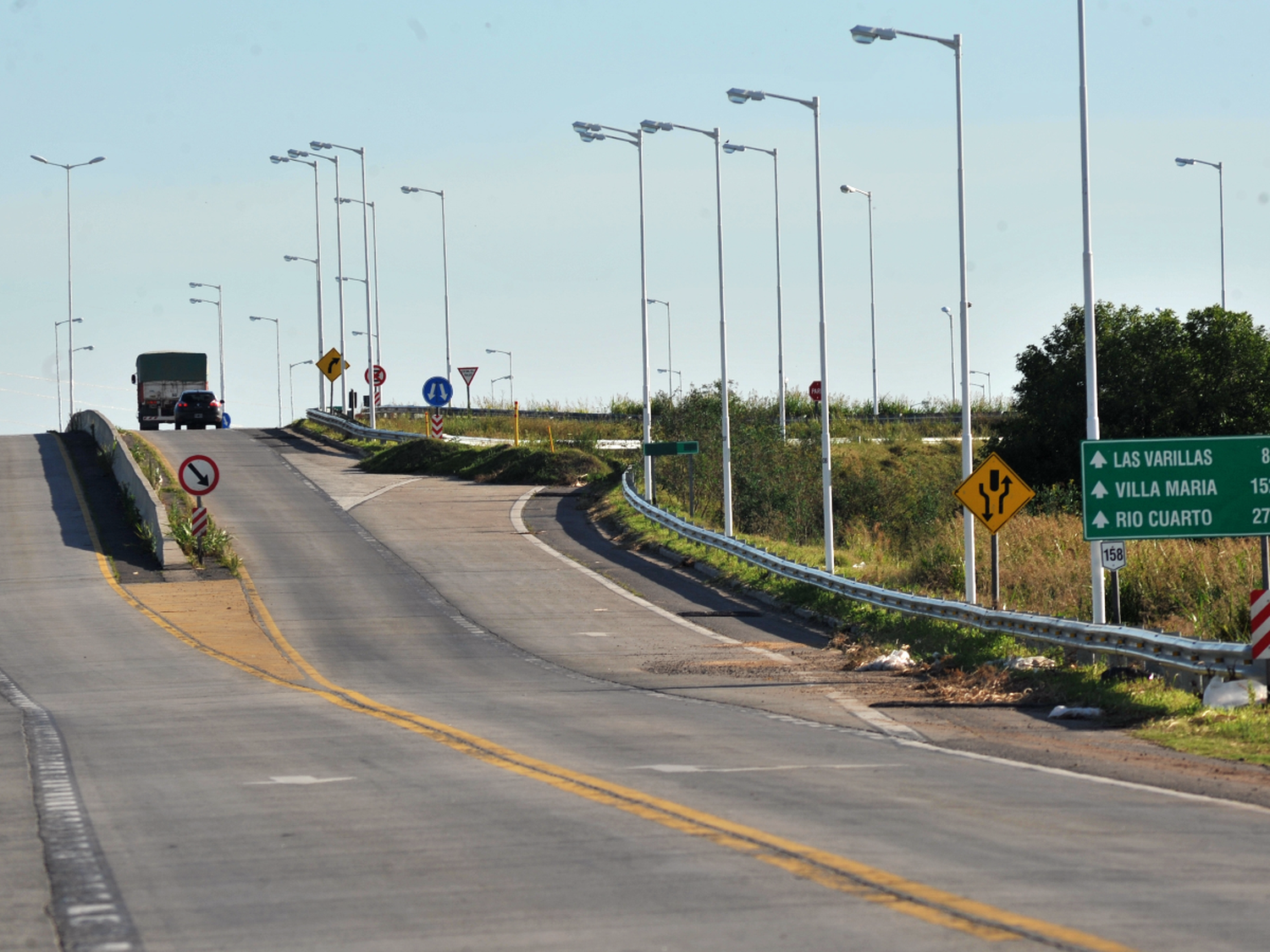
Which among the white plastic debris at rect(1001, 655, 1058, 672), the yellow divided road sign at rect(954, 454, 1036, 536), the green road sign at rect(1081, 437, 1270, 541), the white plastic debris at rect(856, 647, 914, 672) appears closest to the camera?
the green road sign at rect(1081, 437, 1270, 541)

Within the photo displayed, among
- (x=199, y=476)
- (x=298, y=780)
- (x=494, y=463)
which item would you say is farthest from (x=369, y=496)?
(x=298, y=780)

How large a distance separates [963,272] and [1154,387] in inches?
1034

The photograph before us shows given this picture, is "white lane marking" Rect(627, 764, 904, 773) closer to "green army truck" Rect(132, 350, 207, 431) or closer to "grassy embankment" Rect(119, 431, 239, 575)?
"grassy embankment" Rect(119, 431, 239, 575)

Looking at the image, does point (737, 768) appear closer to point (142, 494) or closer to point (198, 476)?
point (198, 476)

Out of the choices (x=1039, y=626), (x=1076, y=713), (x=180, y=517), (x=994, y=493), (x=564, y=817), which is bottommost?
(x=1076, y=713)

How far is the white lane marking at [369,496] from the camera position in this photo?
4366 cm

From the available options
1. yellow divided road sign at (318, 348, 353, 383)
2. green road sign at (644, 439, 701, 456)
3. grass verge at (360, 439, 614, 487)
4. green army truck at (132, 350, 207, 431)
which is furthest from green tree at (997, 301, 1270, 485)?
green army truck at (132, 350, 207, 431)

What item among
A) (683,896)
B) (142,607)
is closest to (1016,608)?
(142,607)

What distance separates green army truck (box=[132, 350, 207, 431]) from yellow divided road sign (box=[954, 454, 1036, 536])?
51401 mm

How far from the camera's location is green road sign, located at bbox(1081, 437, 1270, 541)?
19.4 m

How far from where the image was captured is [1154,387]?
164ft

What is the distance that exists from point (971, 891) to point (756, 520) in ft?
123

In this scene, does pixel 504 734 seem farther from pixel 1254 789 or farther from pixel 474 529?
pixel 474 529

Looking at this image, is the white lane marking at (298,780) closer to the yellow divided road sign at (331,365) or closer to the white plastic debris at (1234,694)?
the white plastic debris at (1234,694)
